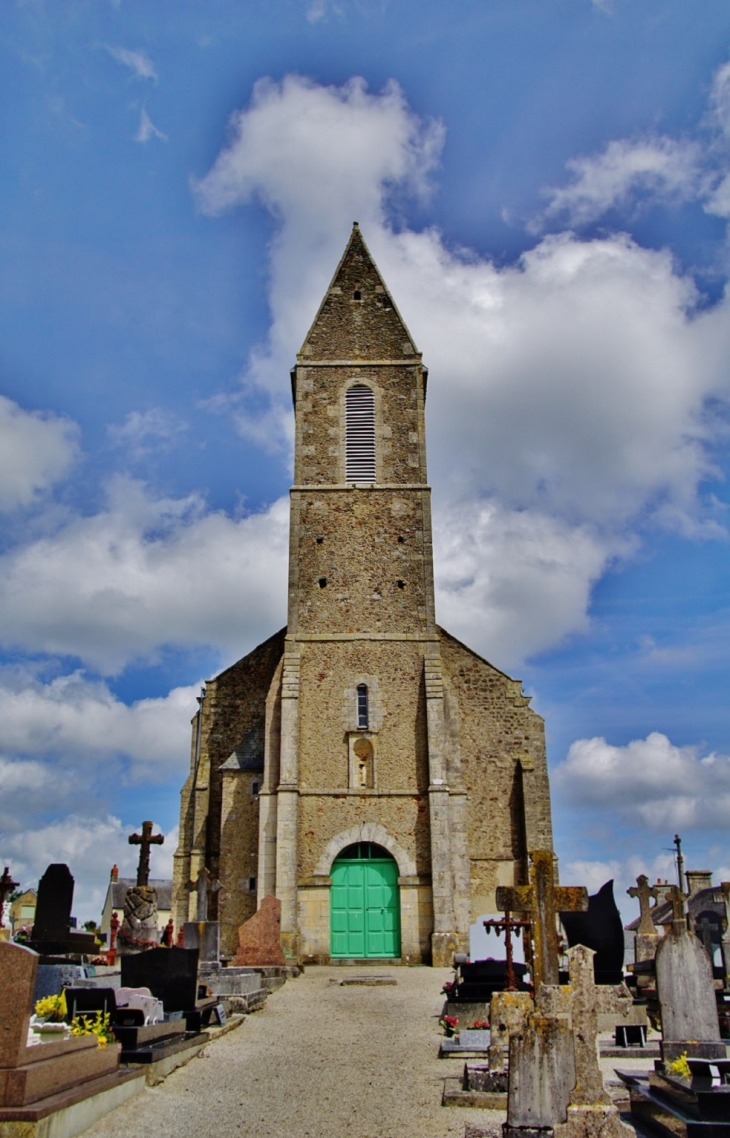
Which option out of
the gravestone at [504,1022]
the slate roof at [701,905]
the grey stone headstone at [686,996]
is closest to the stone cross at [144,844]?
the gravestone at [504,1022]

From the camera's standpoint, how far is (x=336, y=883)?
68.5ft

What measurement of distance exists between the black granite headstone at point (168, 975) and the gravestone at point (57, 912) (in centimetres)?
302

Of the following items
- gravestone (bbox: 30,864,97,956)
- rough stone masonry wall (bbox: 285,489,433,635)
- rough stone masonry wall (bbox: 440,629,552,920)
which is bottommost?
gravestone (bbox: 30,864,97,956)

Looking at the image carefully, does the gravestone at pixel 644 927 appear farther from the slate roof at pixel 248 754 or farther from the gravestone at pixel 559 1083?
the gravestone at pixel 559 1083

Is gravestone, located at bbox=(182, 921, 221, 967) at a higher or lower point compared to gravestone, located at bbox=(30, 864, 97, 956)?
lower

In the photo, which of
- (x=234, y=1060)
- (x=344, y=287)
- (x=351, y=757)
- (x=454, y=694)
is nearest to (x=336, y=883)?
(x=351, y=757)

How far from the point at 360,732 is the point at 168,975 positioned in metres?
11.5

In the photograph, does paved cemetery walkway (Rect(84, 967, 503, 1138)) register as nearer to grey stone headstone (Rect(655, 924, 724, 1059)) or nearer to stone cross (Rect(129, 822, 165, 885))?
grey stone headstone (Rect(655, 924, 724, 1059))

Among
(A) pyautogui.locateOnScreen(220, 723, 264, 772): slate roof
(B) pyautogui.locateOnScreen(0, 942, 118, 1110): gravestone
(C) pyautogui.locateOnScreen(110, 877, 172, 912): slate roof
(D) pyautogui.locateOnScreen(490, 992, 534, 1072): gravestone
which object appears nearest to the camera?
(B) pyautogui.locateOnScreen(0, 942, 118, 1110): gravestone

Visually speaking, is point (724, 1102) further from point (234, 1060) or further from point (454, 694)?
point (454, 694)

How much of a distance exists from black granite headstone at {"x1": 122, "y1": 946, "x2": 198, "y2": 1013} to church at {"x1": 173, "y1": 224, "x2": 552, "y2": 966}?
25.6ft

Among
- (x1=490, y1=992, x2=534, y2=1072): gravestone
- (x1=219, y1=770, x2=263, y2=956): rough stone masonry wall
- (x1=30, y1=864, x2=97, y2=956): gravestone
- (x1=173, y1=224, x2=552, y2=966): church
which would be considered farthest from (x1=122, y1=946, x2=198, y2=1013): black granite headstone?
(x1=219, y1=770, x2=263, y2=956): rough stone masonry wall

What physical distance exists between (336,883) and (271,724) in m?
4.00

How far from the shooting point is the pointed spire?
26016 mm
